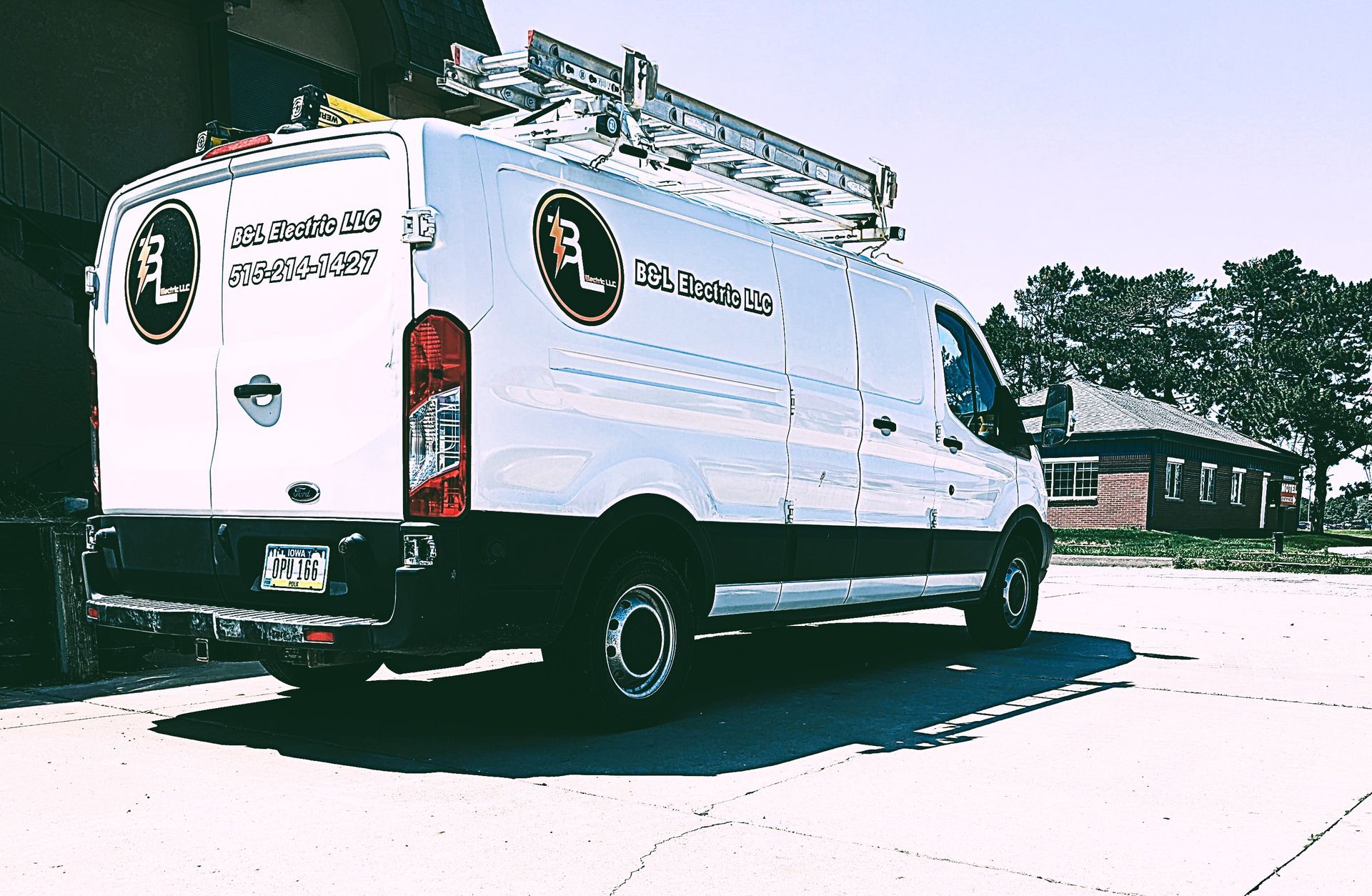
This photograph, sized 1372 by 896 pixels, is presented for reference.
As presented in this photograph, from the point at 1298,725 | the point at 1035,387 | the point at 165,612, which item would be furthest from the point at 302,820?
the point at 1035,387

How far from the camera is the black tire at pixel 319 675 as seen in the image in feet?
23.4

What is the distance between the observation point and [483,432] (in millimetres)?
5238

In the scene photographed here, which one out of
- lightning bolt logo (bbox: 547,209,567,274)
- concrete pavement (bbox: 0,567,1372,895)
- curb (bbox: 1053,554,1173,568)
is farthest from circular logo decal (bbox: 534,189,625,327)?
curb (bbox: 1053,554,1173,568)

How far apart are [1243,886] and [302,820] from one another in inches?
125

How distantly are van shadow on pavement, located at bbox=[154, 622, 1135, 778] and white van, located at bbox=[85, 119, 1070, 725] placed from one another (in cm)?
34

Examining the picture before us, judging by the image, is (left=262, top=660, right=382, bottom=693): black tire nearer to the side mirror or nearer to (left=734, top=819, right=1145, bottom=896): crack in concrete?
(left=734, top=819, right=1145, bottom=896): crack in concrete

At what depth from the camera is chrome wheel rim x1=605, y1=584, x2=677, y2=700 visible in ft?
19.9

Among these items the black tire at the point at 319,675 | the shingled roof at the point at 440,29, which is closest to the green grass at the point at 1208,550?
the shingled roof at the point at 440,29

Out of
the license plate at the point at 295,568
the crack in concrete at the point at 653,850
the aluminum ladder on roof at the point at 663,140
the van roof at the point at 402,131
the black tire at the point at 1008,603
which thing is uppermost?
the aluminum ladder on roof at the point at 663,140

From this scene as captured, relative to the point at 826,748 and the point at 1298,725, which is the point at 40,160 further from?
the point at 1298,725

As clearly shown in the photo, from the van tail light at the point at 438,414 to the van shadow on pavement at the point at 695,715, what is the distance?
118cm

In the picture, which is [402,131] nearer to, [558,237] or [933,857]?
[558,237]

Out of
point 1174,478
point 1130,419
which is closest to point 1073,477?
point 1130,419

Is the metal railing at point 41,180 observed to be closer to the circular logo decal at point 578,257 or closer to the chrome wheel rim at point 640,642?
the circular logo decal at point 578,257
